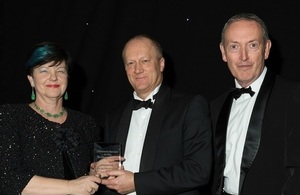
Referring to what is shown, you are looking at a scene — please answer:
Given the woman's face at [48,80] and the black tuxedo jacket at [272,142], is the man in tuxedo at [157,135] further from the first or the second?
the woman's face at [48,80]

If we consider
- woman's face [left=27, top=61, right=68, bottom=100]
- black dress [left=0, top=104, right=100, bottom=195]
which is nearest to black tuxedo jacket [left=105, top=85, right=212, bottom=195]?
black dress [left=0, top=104, right=100, bottom=195]

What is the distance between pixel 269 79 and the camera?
9.23 ft

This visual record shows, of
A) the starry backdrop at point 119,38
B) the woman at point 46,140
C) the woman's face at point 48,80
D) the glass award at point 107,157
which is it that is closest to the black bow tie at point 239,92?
the starry backdrop at point 119,38

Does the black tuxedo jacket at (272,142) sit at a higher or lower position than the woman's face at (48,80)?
lower

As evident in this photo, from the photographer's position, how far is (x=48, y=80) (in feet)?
9.70

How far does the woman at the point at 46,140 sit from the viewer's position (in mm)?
2689

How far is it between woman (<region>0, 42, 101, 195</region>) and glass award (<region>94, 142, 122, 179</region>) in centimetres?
7

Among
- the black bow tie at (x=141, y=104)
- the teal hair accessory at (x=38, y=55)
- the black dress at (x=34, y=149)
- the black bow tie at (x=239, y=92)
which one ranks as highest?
the teal hair accessory at (x=38, y=55)

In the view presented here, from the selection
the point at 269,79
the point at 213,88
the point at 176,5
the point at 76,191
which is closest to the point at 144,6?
the point at 176,5

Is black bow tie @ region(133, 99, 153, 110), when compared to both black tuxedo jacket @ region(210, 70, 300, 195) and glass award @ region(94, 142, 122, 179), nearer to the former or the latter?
glass award @ region(94, 142, 122, 179)

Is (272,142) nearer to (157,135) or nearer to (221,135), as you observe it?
(221,135)

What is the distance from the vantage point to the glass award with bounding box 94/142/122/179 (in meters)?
2.69

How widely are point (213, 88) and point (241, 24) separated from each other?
0.88 meters

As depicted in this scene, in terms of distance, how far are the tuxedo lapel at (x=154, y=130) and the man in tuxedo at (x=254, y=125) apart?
39 centimetres
